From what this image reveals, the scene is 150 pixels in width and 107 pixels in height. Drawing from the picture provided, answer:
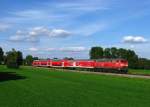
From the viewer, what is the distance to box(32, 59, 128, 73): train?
77250 millimetres

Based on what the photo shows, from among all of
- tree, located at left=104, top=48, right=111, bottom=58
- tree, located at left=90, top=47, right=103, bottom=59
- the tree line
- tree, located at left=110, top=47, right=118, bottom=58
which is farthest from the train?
tree, located at left=104, top=48, right=111, bottom=58

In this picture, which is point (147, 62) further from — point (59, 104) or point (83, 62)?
point (59, 104)

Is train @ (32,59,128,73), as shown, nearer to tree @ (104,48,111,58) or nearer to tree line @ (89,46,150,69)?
tree line @ (89,46,150,69)

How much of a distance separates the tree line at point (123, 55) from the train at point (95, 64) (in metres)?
23.8

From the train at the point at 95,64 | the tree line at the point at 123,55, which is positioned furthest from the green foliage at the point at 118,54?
the train at the point at 95,64

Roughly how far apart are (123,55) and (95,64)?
172ft

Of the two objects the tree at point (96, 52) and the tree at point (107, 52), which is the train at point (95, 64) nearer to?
the tree at point (96, 52)

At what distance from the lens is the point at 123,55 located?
458 feet

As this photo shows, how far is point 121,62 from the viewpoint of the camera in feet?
252

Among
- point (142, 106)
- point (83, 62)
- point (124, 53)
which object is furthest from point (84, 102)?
point (124, 53)

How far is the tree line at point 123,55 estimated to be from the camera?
118800mm

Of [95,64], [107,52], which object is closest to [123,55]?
[107,52]

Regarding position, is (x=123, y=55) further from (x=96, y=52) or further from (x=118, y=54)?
(x=96, y=52)

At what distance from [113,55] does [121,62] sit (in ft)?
238
